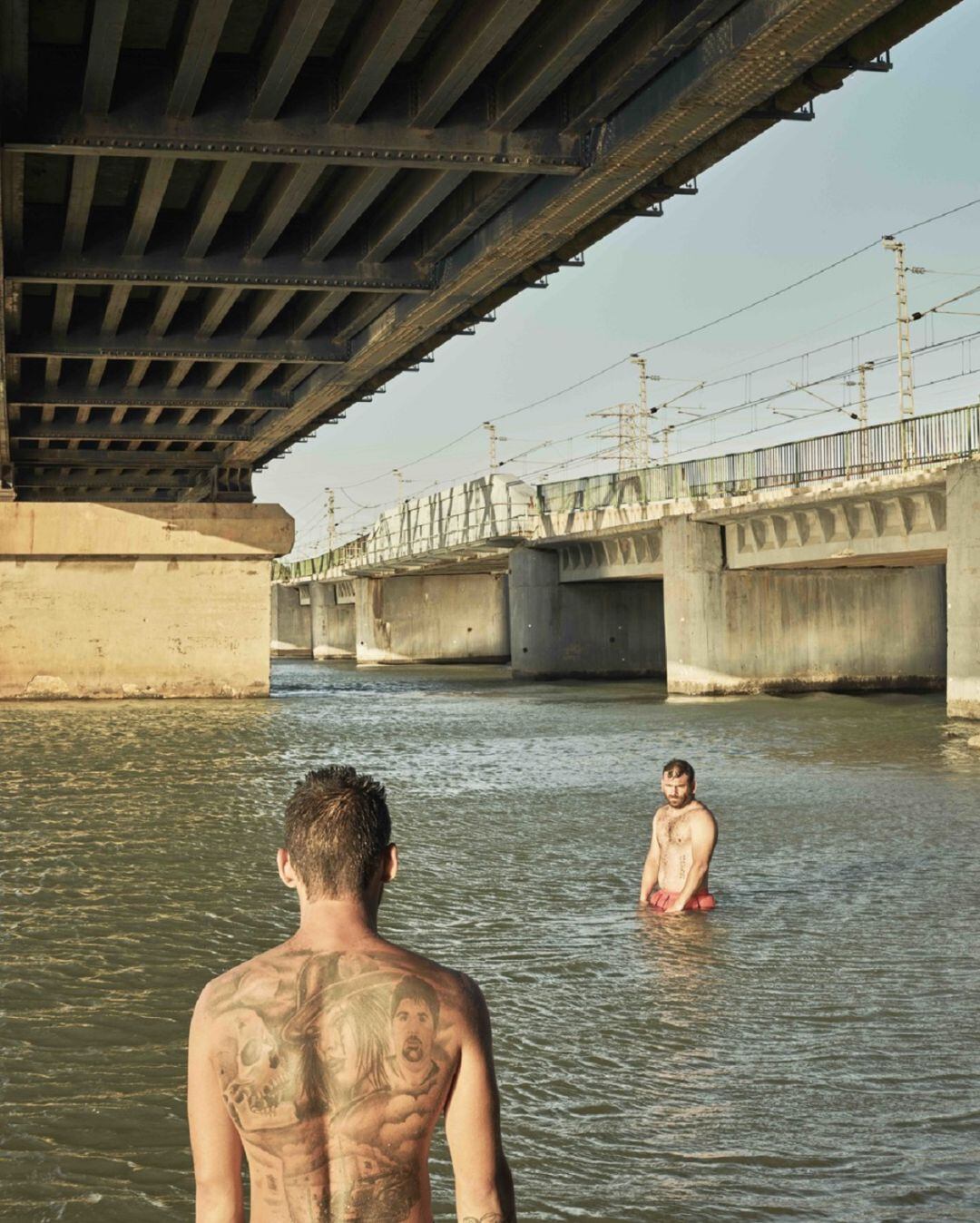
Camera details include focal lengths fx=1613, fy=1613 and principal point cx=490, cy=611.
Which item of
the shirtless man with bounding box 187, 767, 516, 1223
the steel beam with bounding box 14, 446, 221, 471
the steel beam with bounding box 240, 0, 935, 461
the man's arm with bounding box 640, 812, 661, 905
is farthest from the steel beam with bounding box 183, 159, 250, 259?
the steel beam with bounding box 14, 446, 221, 471

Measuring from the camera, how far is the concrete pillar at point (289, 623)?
11412 centimetres

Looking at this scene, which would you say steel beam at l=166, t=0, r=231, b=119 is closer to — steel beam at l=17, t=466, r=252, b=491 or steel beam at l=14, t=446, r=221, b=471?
steel beam at l=14, t=446, r=221, b=471

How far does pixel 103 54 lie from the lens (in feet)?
40.4

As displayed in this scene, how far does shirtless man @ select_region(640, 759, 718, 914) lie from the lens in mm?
10906

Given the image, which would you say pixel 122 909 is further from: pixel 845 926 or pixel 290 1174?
pixel 290 1174

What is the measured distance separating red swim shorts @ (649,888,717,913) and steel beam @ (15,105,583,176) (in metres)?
6.48

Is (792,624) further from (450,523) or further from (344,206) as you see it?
(344,206)

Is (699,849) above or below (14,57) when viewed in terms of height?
below

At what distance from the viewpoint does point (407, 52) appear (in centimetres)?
1344

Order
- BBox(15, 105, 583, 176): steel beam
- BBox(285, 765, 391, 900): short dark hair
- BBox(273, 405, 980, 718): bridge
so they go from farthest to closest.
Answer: BBox(273, 405, 980, 718): bridge
BBox(15, 105, 583, 176): steel beam
BBox(285, 765, 391, 900): short dark hair

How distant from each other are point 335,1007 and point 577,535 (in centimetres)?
4956

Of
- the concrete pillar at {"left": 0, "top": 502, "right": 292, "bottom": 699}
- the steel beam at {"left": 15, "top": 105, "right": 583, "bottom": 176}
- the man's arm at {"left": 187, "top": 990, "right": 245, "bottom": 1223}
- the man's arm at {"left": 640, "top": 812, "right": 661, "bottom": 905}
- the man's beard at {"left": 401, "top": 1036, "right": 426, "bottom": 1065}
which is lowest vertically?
the man's arm at {"left": 640, "top": 812, "right": 661, "bottom": 905}

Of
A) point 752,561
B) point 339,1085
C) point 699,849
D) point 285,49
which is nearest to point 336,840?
point 339,1085

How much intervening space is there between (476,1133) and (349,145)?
11846 millimetres
